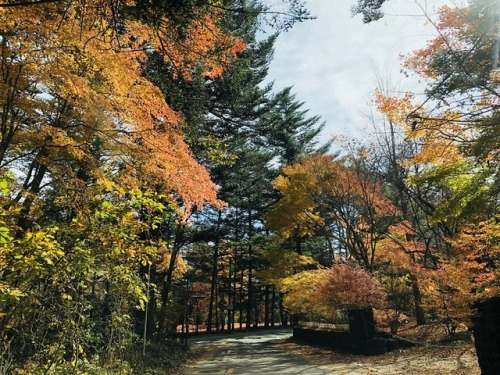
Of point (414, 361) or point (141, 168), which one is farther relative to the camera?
point (414, 361)

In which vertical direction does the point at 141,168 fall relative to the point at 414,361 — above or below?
above

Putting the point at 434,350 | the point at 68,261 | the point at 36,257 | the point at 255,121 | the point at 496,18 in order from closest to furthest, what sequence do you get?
1. the point at 36,257
2. the point at 68,261
3. the point at 496,18
4. the point at 434,350
5. the point at 255,121

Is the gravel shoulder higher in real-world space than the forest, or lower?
lower

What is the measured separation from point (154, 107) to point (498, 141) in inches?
262

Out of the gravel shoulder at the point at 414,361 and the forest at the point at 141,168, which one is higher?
the forest at the point at 141,168

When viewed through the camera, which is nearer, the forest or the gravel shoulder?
the forest

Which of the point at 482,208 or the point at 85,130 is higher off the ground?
the point at 85,130

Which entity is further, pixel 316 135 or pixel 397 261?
pixel 316 135

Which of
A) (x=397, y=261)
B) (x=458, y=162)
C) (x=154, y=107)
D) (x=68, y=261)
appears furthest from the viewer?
(x=397, y=261)

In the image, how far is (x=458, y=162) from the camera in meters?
9.83

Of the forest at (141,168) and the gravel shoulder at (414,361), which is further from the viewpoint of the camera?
the gravel shoulder at (414,361)

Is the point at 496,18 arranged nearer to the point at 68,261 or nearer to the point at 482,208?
the point at 482,208

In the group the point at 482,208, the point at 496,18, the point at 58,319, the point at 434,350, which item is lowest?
the point at 434,350

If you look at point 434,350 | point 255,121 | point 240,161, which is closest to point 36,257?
point 434,350
